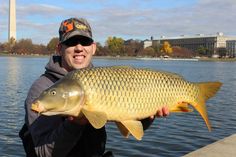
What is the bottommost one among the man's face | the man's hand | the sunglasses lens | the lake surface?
the lake surface

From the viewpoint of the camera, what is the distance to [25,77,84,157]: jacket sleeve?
11.3 feet

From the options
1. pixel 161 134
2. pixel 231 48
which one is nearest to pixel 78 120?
pixel 161 134

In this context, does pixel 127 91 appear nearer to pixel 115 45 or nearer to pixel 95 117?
pixel 95 117

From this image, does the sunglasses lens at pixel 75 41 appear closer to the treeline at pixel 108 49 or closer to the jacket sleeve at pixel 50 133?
the jacket sleeve at pixel 50 133

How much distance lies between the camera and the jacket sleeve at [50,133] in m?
3.45

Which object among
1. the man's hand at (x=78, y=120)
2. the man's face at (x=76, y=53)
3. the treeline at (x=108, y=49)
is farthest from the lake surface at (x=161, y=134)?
the treeline at (x=108, y=49)

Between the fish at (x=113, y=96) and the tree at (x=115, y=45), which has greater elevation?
the tree at (x=115, y=45)

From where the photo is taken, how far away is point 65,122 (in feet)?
11.2

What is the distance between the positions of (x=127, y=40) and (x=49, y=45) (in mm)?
49835

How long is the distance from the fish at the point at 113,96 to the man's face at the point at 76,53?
1.78ft

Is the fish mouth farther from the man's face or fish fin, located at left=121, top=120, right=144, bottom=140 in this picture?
the man's face

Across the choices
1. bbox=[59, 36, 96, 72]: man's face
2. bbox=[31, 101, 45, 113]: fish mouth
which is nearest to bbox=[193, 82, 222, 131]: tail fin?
bbox=[59, 36, 96, 72]: man's face

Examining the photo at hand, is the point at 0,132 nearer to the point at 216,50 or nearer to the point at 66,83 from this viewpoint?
the point at 66,83

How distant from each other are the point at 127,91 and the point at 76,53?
797 millimetres
